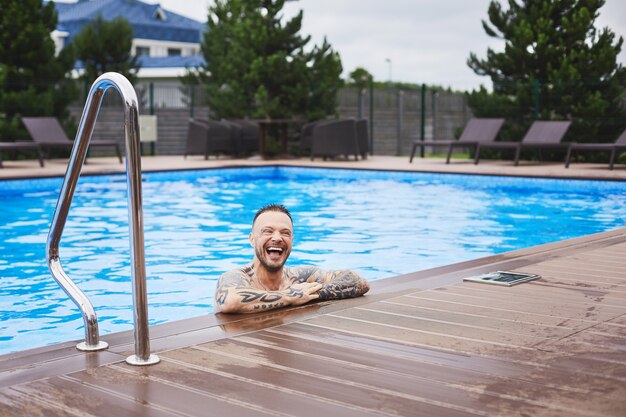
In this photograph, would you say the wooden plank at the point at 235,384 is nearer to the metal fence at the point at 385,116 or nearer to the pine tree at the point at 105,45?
the metal fence at the point at 385,116

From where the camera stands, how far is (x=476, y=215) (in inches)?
384

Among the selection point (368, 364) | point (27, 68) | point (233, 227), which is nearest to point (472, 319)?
point (368, 364)

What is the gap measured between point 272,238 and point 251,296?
12.9 inches

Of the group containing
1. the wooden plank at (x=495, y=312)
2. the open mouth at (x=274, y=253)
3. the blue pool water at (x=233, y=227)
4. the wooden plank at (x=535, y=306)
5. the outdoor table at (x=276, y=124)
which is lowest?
the blue pool water at (x=233, y=227)

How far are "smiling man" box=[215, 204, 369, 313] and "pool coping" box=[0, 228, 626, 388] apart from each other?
46 mm

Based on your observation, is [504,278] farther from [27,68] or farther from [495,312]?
[27,68]

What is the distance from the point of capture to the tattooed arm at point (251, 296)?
3.50 metres

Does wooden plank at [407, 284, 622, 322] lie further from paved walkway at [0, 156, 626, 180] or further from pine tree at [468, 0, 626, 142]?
pine tree at [468, 0, 626, 142]

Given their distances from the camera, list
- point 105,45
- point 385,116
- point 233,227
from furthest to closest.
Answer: point 105,45, point 385,116, point 233,227

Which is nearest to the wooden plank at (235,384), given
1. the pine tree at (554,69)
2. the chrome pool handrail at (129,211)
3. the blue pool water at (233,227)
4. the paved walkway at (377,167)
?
the chrome pool handrail at (129,211)

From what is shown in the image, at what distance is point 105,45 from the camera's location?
22141 mm

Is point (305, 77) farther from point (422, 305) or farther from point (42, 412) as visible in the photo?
point (42, 412)

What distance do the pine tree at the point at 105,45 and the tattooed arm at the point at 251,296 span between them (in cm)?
1890

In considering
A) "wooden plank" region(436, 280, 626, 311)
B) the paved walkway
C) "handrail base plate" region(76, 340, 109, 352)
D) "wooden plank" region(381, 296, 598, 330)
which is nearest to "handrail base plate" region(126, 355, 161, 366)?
"handrail base plate" region(76, 340, 109, 352)
